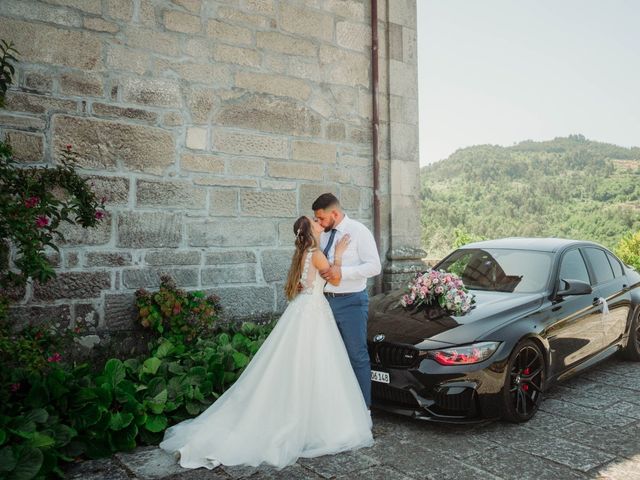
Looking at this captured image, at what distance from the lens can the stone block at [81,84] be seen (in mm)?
5418

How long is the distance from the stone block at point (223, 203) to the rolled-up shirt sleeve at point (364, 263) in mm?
2371

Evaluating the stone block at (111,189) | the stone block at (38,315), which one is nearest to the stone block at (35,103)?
the stone block at (111,189)

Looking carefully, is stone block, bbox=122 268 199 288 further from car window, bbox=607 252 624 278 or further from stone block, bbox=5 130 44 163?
car window, bbox=607 252 624 278

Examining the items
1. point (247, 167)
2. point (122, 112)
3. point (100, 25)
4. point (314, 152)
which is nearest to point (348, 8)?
point (314, 152)

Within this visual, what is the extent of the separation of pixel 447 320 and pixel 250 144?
3229 millimetres

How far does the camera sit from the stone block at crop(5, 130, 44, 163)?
16.9ft

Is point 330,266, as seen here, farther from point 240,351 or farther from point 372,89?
point 372,89

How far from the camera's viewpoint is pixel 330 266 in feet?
14.1

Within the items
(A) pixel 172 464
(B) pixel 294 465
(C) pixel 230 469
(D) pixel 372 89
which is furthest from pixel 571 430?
(D) pixel 372 89

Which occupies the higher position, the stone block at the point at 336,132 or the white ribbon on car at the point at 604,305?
the stone block at the point at 336,132

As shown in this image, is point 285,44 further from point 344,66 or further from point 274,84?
point 344,66

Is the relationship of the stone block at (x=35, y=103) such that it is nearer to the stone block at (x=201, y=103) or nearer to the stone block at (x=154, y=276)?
the stone block at (x=201, y=103)

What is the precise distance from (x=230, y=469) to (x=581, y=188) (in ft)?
104

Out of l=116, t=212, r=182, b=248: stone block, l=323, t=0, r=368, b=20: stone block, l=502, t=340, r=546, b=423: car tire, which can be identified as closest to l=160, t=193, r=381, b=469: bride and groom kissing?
l=502, t=340, r=546, b=423: car tire
